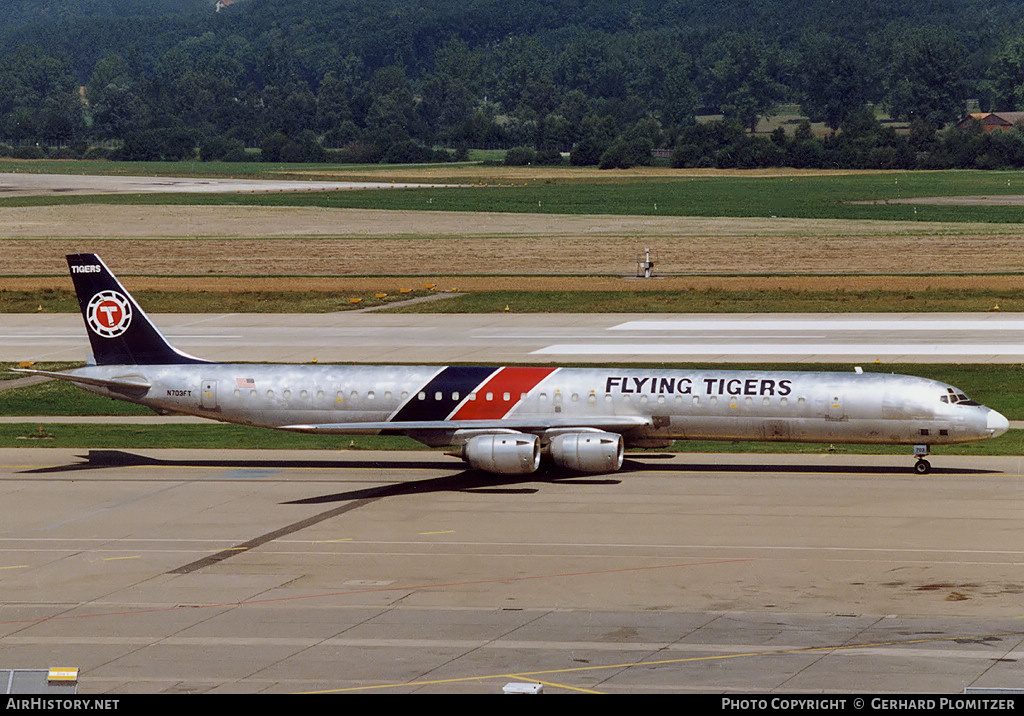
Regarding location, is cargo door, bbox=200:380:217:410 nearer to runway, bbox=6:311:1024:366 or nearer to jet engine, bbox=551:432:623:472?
jet engine, bbox=551:432:623:472

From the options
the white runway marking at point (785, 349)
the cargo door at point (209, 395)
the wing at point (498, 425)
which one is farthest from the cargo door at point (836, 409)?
the white runway marking at point (785, 349)

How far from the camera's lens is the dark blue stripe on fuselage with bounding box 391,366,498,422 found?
50.4 meters

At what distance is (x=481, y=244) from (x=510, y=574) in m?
91.5

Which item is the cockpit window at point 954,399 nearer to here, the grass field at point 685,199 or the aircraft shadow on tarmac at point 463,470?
the aircraft shadow on tarmac at point 463,470

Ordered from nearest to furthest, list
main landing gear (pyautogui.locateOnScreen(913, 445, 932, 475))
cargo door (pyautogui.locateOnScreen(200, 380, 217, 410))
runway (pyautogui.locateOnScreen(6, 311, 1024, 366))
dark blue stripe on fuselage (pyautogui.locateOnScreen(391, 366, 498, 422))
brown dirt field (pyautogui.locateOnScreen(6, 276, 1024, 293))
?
main landing gear (pyautogui.locateOnScreen(913, 445, 932, 475)) → dark blue stripe on fuselage (pyautogui.locateOnScreen(391, 366, 498, 422)) → cargo door (pyautogui.locateOnScreen(200, 380, 217, 410)) → runway (pyautogui.locateOnScreen(6, 311, 1024, 366)) → brown dirt field (pyautogui.locateOnScreen(6, 276, 1024, 293))

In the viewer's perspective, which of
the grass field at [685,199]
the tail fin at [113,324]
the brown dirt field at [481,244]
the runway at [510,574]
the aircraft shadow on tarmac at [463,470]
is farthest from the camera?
the grass field at [685,199]

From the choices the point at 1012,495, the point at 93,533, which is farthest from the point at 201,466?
the point at 1012,495

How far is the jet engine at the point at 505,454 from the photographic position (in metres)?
47.3

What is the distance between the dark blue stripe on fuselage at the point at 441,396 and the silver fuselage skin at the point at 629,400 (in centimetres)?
5

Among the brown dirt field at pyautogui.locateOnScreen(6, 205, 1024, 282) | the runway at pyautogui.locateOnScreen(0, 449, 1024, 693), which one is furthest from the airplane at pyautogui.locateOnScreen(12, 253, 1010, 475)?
the brown dirt field at pyautogui.locateOnScreen(6, 205, 1024, 282)

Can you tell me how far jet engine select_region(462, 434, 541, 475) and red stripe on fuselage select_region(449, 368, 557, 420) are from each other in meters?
2.28

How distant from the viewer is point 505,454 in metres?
47.3

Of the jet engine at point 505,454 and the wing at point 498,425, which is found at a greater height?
the wing at point 498,425

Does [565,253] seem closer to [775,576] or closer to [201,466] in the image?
[201,466]
